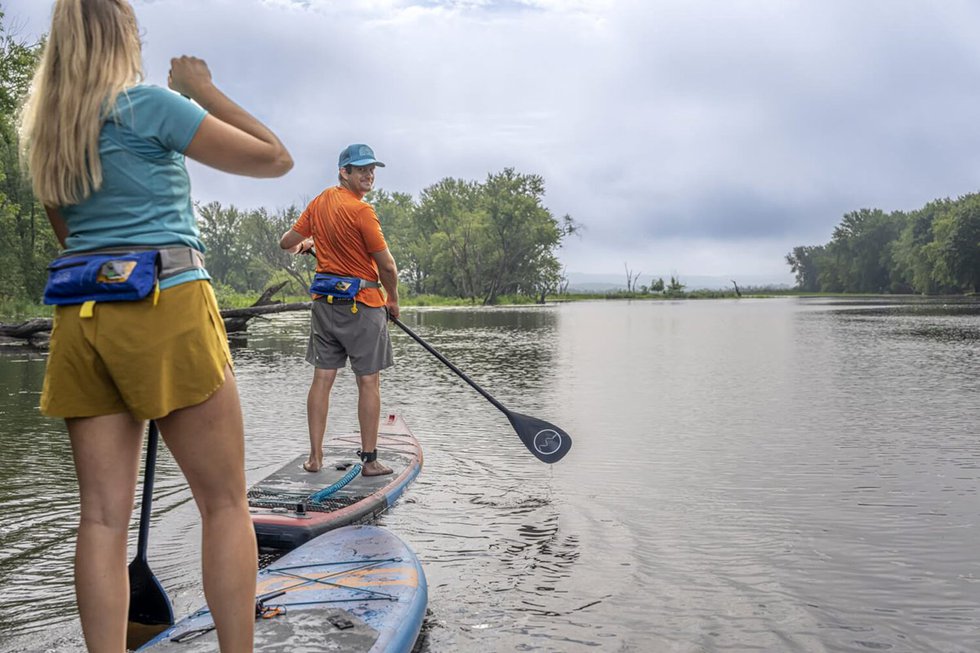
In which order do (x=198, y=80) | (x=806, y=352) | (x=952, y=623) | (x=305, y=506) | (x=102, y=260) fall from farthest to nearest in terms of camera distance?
(x=806, y=352), (x=305, y=506), (x=952, y=623), (x=198, y=80), (x=102, y=260)

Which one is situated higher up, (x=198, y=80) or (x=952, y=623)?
(x=198, y=80)

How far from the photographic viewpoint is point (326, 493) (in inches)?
216

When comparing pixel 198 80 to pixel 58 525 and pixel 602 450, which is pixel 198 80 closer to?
pixel 58 525

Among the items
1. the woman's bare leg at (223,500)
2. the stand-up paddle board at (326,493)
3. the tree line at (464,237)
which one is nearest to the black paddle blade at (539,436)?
the stand-up paddle board at (326,493)

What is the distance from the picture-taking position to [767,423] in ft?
31.5

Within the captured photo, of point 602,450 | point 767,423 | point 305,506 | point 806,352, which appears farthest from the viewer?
point 806,352

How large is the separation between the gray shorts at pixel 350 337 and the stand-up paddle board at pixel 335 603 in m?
2.00

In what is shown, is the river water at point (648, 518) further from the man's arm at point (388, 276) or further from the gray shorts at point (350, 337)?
the man's arm at point (388, 276)

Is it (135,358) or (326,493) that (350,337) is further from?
(135,358)

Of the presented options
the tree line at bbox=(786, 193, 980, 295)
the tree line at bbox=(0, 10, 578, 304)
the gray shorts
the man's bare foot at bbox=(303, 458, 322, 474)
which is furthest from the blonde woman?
the tree line at bbox=(786, 193, 980, 295)

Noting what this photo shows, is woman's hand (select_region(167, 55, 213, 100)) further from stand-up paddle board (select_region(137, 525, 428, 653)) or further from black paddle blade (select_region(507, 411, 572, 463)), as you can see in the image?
black paddle blade (select_region(507, 411, 572, 463))

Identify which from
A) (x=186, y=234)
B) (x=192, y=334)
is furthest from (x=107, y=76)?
(x=192, y=334)

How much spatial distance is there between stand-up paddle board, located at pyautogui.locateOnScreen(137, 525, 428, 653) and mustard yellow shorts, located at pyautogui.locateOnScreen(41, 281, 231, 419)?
111cm

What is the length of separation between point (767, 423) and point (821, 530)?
4.35m
